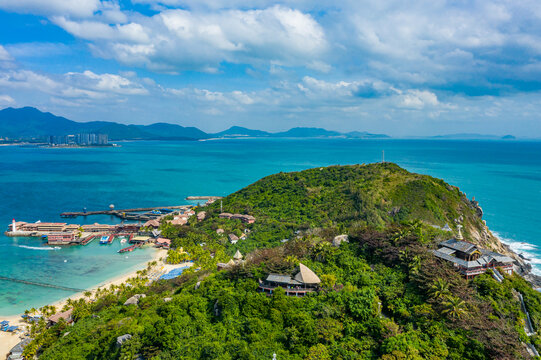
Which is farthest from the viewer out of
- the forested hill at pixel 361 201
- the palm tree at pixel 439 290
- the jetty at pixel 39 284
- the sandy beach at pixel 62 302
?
the forested hill at pixel 361 201

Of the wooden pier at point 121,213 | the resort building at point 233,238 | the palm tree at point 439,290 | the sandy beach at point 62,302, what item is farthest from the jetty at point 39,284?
the palm tree at point 439,290

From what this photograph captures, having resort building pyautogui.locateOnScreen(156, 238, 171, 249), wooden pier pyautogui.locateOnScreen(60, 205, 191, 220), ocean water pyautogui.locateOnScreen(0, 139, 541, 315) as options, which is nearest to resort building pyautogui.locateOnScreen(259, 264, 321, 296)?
ocean water pyautogui.locateOnScreen(0, 139, 541, 315)

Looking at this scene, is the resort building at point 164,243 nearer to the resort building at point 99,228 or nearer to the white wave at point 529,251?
the resort building at point 99,228

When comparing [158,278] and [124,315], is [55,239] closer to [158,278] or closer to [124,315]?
[158,278]

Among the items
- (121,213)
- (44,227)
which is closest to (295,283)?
(44,227)

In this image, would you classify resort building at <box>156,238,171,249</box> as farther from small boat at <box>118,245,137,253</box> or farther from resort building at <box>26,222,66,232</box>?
resort building at <box>26,222,66,232</box>

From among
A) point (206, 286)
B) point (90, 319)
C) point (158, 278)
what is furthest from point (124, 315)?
point (158, 278)
